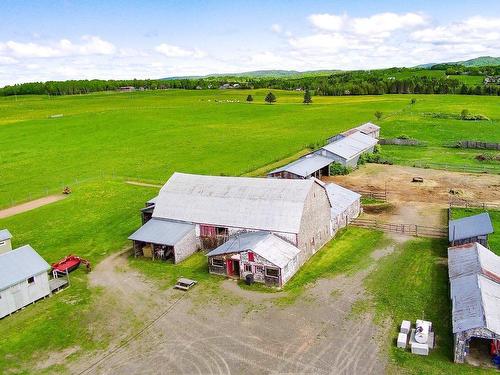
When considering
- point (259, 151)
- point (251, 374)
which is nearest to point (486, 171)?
point (259, 151)

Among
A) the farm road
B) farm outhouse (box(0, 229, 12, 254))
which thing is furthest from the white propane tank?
farm outhouse (box(0, 229, 12, 254))

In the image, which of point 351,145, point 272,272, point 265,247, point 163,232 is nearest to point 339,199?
point 265,247

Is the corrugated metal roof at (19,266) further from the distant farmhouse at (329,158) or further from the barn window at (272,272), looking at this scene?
the distant farmhouse at (329,158)

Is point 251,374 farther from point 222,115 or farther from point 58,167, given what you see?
point 222,115

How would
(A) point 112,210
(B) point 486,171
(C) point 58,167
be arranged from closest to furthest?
(A) point 112,210 < (B) point 486,171 < (C) point 58,167

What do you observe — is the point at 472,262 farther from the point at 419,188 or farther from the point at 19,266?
the point at 19,266
